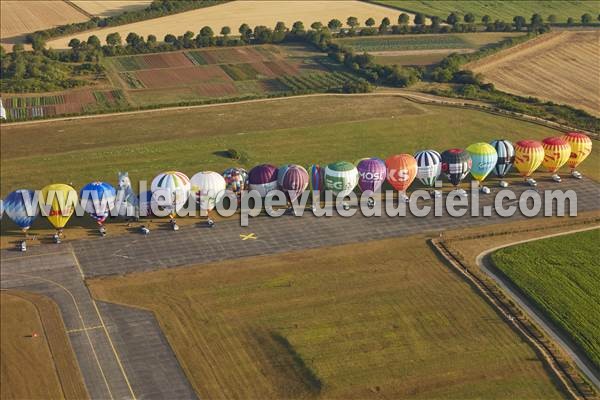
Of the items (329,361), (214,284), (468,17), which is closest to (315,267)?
(214,284)

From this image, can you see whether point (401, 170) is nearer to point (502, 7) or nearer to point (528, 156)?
point (528, 156)

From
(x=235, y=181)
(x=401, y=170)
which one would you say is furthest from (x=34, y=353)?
(x=401, y=170)

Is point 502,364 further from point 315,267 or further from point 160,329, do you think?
point 160,329

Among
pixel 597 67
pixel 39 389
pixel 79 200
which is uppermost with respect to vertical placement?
pixel 597 67

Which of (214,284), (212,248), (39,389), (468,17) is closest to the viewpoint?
(39,389)

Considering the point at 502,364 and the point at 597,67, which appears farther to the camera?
the point at 597,67

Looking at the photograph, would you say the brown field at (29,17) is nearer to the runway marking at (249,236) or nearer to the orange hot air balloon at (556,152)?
the runway marking at (249,236)
